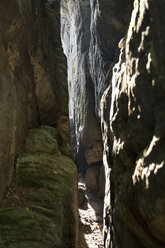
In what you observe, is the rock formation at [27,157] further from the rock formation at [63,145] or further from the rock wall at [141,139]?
the rock wall at [141,139]

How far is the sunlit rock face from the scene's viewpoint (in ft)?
13.4

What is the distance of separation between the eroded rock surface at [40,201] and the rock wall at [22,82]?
1.21ft

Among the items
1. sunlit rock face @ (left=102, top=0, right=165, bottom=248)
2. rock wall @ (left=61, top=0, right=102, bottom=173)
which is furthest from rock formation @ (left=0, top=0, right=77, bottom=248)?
rock wall @ (left=61, top=0, right=102, bottom=173)

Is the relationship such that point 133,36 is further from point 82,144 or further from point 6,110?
point 82,144

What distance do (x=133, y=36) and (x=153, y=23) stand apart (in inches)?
42.5

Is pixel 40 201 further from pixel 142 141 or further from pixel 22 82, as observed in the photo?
pixel 22 82

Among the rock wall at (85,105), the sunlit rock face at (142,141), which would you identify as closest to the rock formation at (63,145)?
the sunlit rock face at (142,141)

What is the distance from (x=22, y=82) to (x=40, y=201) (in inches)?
147

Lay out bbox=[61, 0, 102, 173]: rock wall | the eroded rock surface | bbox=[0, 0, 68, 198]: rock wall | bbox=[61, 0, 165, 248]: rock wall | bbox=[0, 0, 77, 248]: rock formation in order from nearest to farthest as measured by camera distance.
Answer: the eroded rock surface → bbox=[0, 0, 77, 248]: rock formation → bbox=[61, 0, 165, 248]: rock wall → bbox=[0, 0, 68, 198]: rock wall → bbox=[61, 0, 102, 173]: rock wall

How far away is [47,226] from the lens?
410 centimetres

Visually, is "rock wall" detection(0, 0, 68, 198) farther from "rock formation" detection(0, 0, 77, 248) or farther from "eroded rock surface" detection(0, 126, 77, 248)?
"eroded rock surface" detection(0, 126, 77, 248)

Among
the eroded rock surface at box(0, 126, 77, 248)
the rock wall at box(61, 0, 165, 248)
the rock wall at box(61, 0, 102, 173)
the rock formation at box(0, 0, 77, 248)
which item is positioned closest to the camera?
the eroded rock surface at box(0, 126, 77, 248)

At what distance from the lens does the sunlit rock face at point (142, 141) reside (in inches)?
161

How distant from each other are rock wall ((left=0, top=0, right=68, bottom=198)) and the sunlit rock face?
297cm
